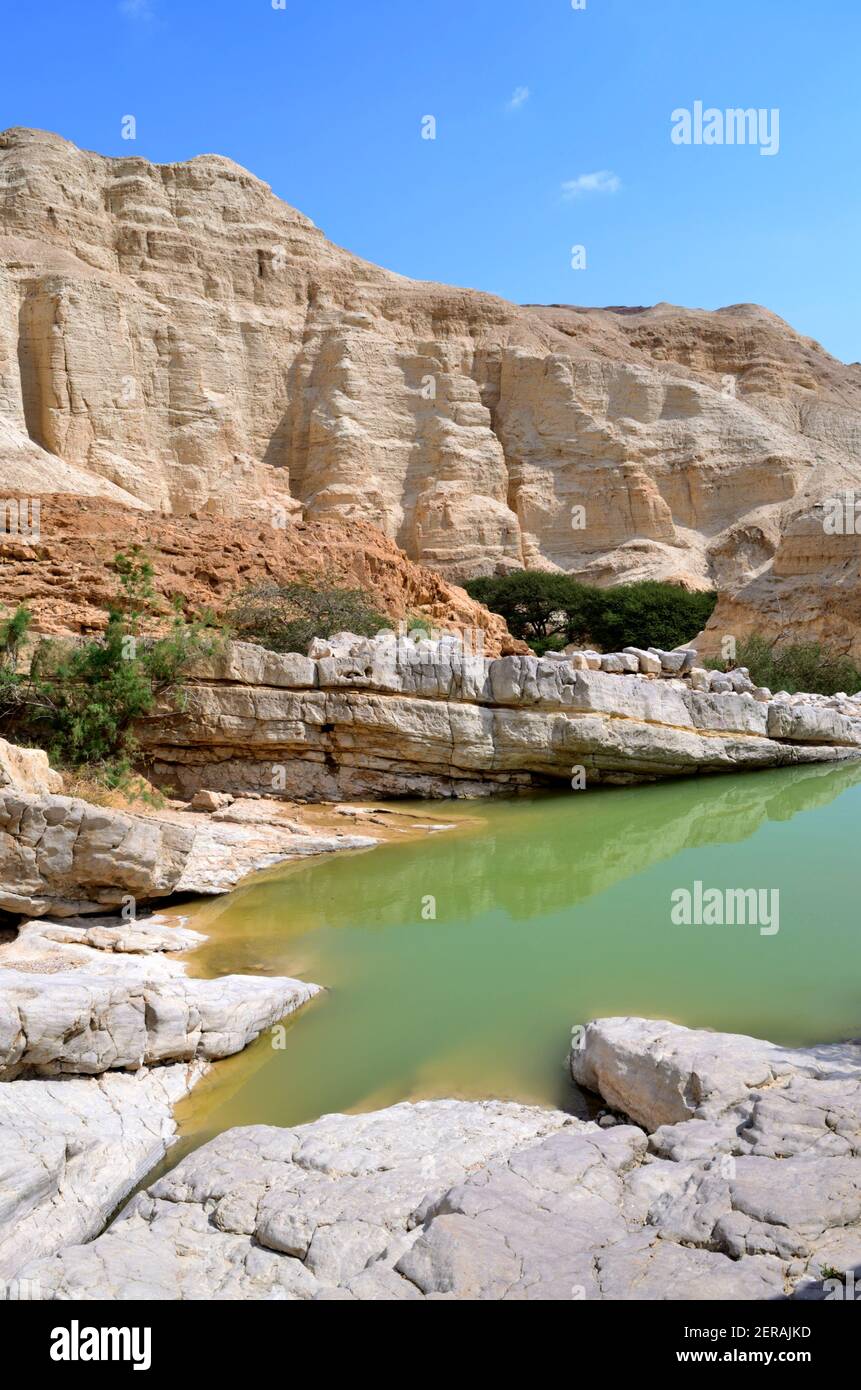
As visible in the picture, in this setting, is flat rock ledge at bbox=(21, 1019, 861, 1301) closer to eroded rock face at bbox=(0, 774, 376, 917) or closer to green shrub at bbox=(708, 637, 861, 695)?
eroded rock face at bbox=(0, 774, 376, 917)

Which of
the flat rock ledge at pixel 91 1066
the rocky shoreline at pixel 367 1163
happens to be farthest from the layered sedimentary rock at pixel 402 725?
the flat rock ledge at pixel 91 1066

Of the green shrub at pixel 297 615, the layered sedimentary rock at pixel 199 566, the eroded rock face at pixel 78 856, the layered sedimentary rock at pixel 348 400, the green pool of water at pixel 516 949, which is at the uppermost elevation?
the layered sedimentary rock at pixel 348 400

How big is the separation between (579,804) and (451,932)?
4.78 meters

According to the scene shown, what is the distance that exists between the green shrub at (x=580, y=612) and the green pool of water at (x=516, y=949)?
20.4m

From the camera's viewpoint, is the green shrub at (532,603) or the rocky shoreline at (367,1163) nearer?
the rocky shoreline at (367,1163)

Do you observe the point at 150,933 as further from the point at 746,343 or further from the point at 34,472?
the point at 746,343

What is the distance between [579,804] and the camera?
11648 millimetres

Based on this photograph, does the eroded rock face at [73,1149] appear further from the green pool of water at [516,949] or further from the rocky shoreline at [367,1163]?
the green pool of water at [516,949]

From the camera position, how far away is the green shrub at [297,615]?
43.3ft

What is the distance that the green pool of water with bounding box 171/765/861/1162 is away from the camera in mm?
4754

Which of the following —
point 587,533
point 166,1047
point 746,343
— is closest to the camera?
point 166,1047

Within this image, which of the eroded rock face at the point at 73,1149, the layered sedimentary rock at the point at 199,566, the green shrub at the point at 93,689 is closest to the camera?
the eroded rock face at the point at 73,1149

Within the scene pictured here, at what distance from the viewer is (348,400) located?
123 ft
